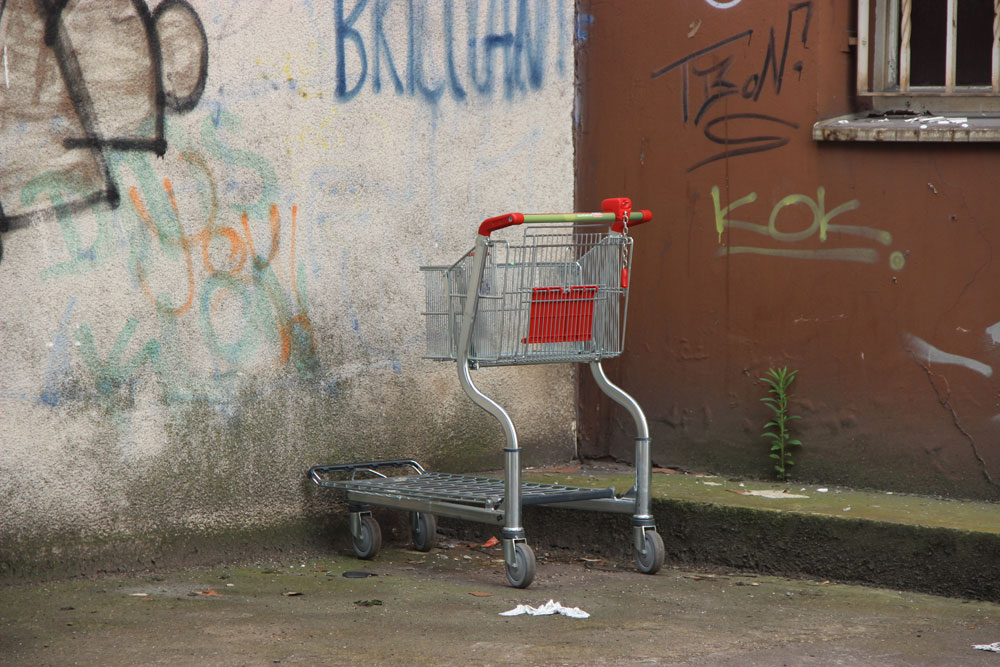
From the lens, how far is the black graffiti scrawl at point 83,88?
4688 millimetres

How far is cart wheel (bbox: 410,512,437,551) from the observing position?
5.63m

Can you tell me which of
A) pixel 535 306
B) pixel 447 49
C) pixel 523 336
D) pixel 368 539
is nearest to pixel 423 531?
pixel 368 539

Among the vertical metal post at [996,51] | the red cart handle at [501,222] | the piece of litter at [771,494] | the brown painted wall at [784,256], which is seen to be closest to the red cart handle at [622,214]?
the red cart handle at [501,222]

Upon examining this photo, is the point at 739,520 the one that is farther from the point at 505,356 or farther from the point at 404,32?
the point at 404,32

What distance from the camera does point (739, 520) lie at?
5289mm

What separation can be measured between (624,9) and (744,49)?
25.9 inches

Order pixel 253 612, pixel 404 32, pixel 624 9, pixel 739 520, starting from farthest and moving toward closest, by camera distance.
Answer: pixel 624 9 < pixel 404 32 < pixel 739 520 < pixel 253 612

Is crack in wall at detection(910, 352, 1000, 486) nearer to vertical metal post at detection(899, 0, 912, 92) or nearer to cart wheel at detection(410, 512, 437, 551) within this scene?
vertical metal post at detection(899, 0, 912, 92)

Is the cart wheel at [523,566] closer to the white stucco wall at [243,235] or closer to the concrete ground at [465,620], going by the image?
the concrete ground at [465,620]

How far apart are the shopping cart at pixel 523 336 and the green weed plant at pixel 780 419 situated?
0.94 meters

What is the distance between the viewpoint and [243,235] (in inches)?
207

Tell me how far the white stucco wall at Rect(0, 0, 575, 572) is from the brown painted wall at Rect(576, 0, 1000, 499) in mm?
428

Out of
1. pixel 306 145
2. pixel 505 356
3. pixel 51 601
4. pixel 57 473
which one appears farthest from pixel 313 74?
pixel 51 601

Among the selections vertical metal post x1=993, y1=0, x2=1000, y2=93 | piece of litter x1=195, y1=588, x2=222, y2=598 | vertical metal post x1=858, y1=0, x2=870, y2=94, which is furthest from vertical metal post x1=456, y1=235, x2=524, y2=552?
vertical metal post x1=993, y1=0, x2=1000, y2=93
